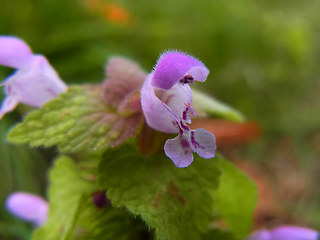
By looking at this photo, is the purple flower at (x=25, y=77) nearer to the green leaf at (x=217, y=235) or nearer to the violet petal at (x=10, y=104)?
the violet petal at (x=10, y=104)

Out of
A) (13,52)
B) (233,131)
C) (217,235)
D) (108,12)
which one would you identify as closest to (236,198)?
(217,235)

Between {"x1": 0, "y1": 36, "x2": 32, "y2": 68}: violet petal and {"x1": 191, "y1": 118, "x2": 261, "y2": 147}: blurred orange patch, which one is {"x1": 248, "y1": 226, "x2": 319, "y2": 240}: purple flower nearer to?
{"x1": 0, "y1": 36, "x2": 32, "y2": 68}: violet petal

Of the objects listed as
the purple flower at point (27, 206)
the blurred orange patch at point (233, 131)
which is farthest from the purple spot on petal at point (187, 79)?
the blurred orange patch at point (233, 131)

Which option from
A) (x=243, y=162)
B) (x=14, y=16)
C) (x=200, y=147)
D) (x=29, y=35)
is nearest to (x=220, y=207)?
(x=200, y=147)

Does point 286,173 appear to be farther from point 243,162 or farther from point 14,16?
point 14,16

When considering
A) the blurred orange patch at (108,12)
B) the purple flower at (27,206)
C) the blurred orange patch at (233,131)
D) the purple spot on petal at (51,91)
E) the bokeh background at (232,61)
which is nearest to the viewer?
the purple spot on petal at (51,91)
